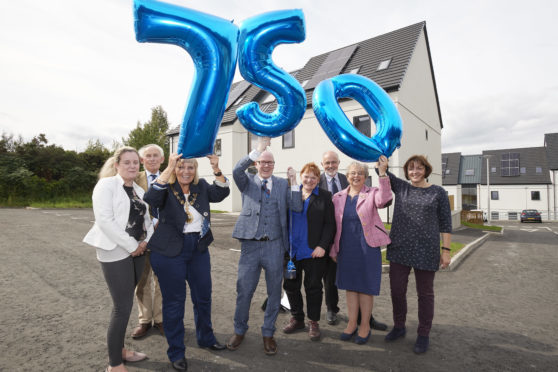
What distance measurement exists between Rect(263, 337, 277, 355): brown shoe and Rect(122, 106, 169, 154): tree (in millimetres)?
36208

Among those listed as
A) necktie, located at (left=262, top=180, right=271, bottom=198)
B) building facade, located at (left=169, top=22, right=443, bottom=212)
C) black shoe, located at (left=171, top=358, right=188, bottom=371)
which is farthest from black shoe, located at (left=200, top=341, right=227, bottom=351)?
building facade, located at (left=169, top=22, right=443, bottom=212)

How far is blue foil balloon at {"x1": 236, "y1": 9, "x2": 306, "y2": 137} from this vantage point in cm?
282

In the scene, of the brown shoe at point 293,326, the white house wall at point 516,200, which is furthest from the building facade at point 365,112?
the white house wall at point 516,200

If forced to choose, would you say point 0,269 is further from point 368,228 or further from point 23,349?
point 368,228

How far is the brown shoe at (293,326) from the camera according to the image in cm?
342

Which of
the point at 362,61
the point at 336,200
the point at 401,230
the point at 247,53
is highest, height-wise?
the point at 362,61

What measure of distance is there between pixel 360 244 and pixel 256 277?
1.14 metres

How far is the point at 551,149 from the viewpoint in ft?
117

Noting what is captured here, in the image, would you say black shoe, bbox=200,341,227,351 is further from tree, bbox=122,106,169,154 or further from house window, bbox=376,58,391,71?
tree, bbox=122,106,169,154

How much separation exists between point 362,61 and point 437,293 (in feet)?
46.3

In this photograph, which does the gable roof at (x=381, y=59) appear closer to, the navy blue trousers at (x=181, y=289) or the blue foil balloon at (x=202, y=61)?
the blue foil balloon at (x=202, y=61)

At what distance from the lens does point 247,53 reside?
9.37ft

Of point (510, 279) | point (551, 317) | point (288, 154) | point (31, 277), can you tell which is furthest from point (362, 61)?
point (31, 277)

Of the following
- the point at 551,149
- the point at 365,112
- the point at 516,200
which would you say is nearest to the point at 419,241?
the point at 365,112
